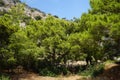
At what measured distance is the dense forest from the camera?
22266mm

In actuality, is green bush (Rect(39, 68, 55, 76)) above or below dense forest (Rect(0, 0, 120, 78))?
below

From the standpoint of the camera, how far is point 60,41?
31094 millimetres

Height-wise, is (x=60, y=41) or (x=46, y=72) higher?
(x=60, y=41)

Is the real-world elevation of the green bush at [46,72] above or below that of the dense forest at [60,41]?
below

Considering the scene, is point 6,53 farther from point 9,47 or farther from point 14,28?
point 14,28

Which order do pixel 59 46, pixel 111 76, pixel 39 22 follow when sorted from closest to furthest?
1. pixel 111 76
2. pixel 59 46
3. pixel 39 22

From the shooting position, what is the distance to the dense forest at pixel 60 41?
2227 cm

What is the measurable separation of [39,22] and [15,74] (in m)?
7.07

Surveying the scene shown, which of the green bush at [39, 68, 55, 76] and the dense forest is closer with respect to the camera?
the dense forest

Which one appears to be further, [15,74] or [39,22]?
[39,22]

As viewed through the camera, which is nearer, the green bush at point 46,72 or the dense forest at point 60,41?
the dense forest at point 60,41

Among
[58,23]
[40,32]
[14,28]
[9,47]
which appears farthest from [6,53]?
[58,23]

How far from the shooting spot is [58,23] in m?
32.6

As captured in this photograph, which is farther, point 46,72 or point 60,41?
point 60,41
